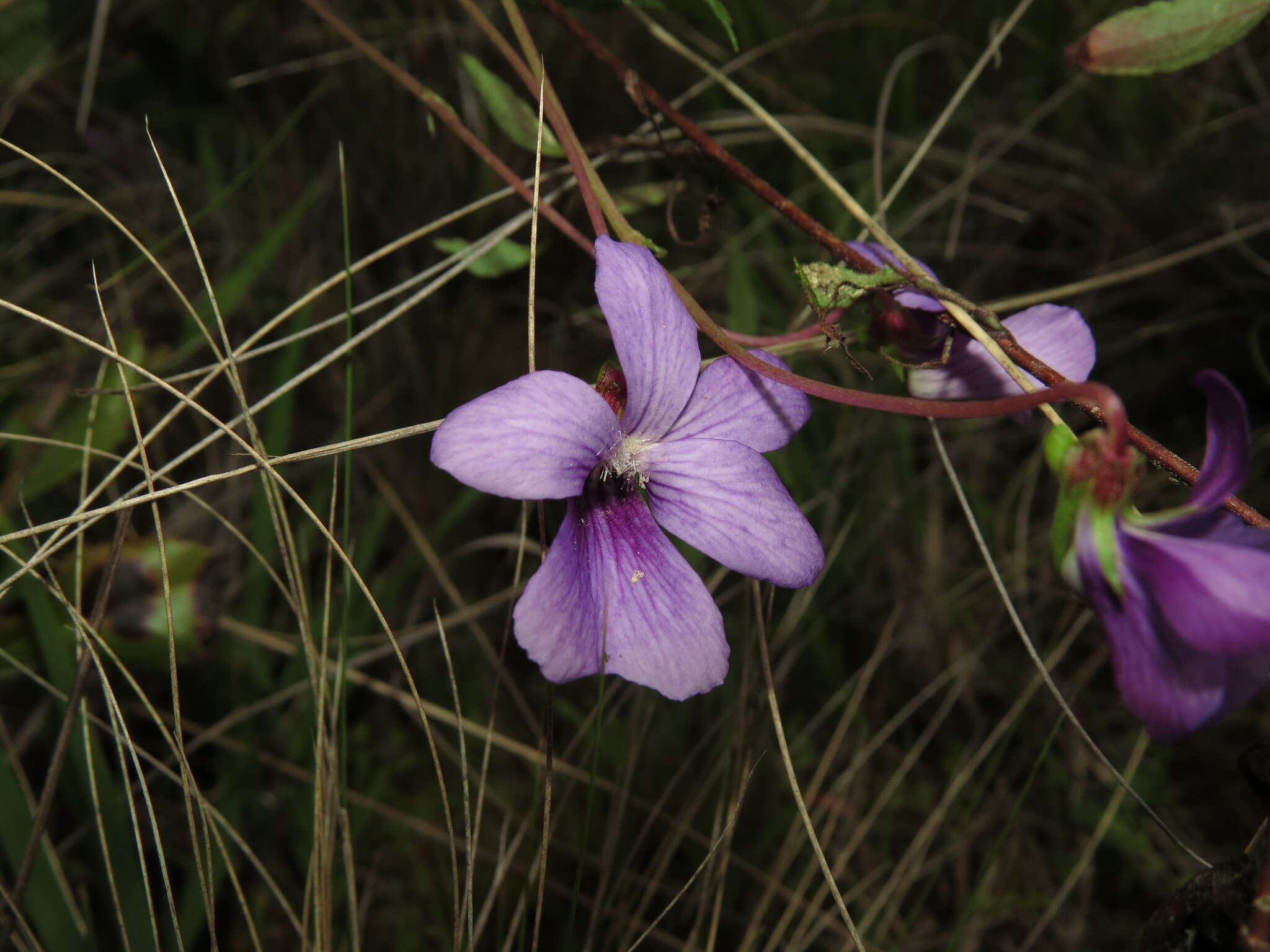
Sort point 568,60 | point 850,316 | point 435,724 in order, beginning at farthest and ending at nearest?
1. point 568,60
2. point 435,724
3. point 850,316

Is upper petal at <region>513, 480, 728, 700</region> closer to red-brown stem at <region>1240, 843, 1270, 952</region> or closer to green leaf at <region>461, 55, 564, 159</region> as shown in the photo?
red-brown stem at <region>1240, 843, 1270, 952</region>

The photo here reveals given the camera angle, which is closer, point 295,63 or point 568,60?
point 295,63

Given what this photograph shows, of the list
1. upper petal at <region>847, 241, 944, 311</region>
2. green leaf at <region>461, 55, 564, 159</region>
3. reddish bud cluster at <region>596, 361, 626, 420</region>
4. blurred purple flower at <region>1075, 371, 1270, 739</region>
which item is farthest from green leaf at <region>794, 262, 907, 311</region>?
green leaf at <region>461, 55, 564, 159</region>

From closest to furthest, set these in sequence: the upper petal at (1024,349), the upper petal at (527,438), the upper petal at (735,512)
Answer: the upper petal at (527,438)
the upper petal at (735,512)
the upper petal at (1024,349)

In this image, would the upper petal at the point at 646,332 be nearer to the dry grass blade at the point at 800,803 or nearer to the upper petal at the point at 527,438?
the upper petal at the point at 527,438

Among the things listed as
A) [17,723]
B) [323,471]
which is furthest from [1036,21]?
[17,723]

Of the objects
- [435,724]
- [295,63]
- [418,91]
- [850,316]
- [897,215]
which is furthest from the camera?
[897,215]

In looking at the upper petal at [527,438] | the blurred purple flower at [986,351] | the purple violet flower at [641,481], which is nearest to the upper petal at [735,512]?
the purple violet flower at [641,481]

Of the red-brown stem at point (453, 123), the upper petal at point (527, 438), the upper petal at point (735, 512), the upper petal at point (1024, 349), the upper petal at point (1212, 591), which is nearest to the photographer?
the upper petal at point (1212, 591)

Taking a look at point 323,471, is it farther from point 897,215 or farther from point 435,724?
point 897,215
